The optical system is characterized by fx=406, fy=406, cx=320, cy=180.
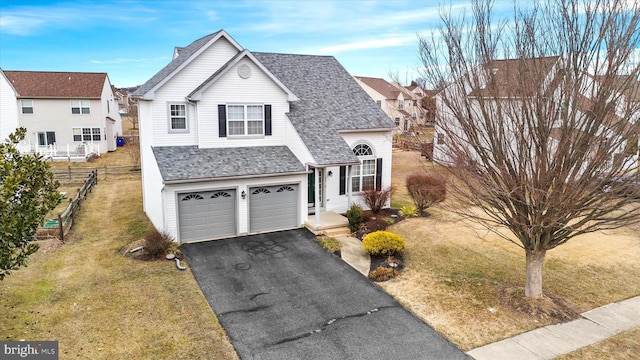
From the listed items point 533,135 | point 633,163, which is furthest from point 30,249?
point 633,163

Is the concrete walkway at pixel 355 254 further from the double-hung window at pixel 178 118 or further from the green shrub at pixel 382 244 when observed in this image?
the double-hung window at pixel 178 118

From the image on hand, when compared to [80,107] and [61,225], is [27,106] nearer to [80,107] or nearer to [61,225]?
[80,107]

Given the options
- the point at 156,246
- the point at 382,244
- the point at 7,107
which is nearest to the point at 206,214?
the point at 156,246

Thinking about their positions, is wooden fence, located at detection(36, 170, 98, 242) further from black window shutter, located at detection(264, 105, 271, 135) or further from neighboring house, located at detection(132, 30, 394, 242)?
black window shutter, located at detection(264, 105, 271, 135)

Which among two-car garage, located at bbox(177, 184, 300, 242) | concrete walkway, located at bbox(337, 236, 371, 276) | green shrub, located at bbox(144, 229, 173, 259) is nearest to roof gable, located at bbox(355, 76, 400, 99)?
two-car garage, located at bbox(177, 184, 300, 242)

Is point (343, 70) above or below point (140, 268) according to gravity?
above

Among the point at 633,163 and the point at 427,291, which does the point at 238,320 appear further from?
the point at 633,163

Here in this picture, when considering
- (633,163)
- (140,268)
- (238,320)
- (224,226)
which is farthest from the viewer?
(224,226)

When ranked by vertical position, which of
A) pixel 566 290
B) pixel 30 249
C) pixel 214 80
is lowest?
pixel 566 290
